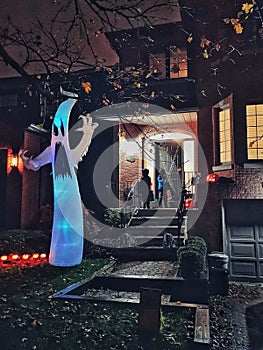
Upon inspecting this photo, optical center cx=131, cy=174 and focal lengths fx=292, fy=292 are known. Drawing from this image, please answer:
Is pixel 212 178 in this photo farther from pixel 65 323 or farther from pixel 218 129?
pixel 65 323

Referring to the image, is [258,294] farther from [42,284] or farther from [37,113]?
[37,113]

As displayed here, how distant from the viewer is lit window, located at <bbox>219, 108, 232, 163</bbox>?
11.2 m

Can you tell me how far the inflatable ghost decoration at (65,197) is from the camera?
28.1 ft

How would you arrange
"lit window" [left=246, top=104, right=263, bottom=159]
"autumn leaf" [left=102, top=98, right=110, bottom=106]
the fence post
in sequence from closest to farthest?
the fence post → "lit window" [left=246, top=104, right=263, bottom=159] → "autumn leaf" [left=102, top=98, right=110, bottom=106]

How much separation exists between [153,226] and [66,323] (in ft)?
21.3

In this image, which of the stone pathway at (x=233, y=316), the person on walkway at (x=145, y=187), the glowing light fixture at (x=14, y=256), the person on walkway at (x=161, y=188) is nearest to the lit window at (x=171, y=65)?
the person on walkway at (x=145, y=187)

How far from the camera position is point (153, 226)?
36.7ft

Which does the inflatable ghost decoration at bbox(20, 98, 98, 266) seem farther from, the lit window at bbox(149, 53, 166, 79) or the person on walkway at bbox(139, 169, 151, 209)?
the lit window at bbox(149, 53, 166, 79)

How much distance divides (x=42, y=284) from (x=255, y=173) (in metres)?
7.83

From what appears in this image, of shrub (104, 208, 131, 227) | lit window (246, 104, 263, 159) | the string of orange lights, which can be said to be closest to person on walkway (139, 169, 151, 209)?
shrub (104, 208, 131, 227)

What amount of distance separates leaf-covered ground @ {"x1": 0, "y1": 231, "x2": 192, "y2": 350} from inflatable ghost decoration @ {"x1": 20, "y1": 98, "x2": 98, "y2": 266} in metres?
1.58

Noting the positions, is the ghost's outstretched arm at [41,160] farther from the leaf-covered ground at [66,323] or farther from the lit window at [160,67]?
the lit window at [160,67]

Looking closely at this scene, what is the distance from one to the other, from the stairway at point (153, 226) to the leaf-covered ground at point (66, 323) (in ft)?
13.8

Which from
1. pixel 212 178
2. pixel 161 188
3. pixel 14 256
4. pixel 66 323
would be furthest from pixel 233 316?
pixel 161 188
